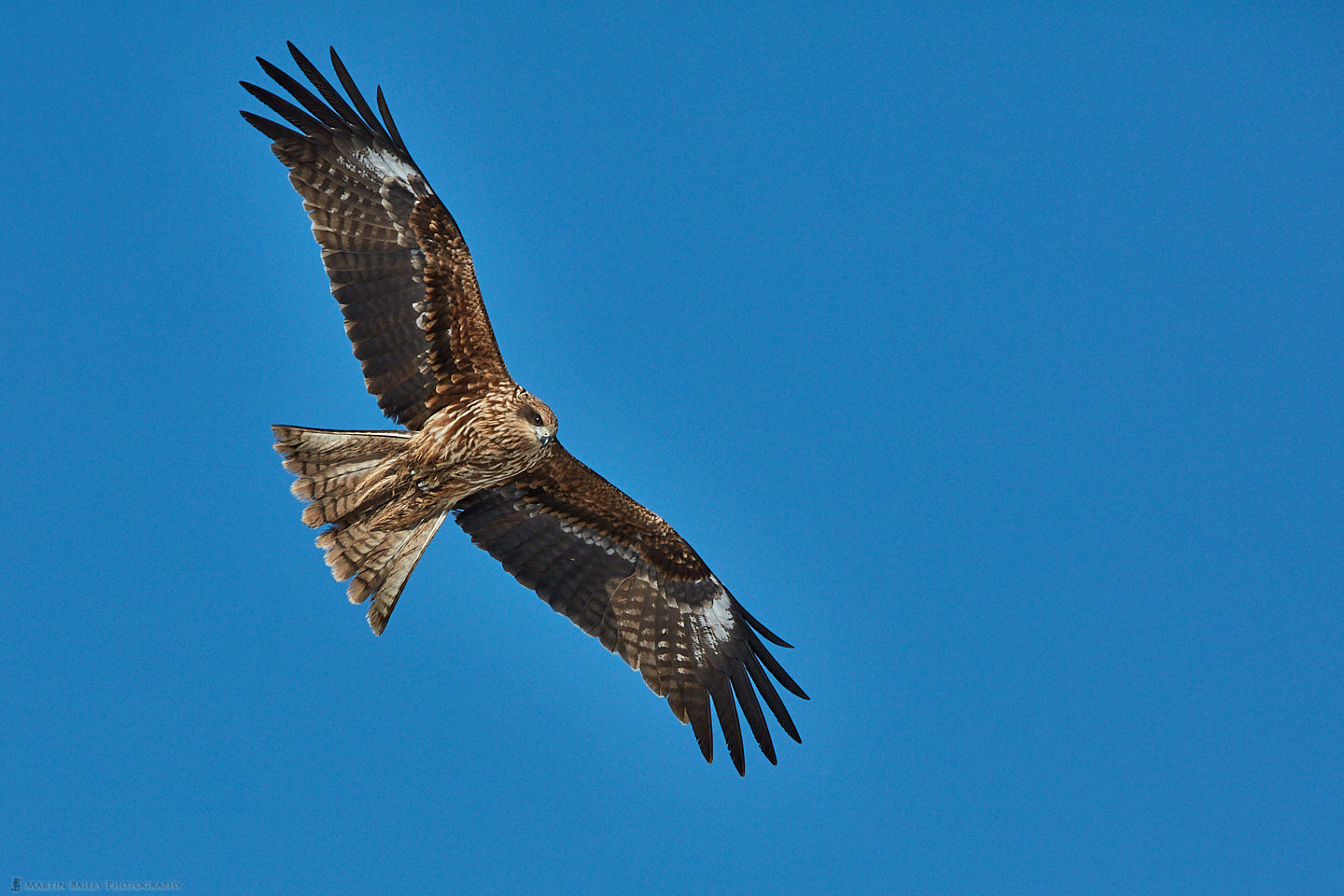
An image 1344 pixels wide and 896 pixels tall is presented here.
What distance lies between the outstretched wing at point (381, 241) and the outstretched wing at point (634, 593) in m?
1.56

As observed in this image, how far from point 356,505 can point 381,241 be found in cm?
204

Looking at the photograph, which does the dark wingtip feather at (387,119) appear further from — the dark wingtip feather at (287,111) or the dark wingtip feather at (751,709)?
the dark wingtip feather at (751,709)

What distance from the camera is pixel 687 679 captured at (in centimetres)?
1100

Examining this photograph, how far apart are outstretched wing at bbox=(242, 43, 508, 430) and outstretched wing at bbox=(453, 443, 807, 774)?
1558 mm

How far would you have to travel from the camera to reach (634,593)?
11.2m

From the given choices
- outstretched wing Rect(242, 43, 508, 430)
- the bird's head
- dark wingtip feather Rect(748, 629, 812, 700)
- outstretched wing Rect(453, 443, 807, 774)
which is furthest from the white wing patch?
dark wingtip feather Rect(748, 629, 812, 700)

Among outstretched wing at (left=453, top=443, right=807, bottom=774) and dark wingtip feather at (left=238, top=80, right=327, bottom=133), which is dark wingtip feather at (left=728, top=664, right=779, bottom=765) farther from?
dark wingtip feather at (left=238, top=80, right=327, bottom=133)

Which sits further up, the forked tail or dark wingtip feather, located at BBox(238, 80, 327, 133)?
dark wingtip feather, located at BBox(238, 80, 327, 133)

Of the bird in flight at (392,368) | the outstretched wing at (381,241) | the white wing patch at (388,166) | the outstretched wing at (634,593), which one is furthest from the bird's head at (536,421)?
the white wing patch at (388,166)

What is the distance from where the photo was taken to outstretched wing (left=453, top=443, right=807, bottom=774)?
1093 cm

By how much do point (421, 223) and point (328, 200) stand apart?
72cm

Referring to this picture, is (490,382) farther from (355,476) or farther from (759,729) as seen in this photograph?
(759,729)

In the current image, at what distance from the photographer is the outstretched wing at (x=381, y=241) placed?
31.9 ft

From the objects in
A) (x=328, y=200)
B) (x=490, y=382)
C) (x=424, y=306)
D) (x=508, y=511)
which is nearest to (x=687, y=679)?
(x=508, y=511)
